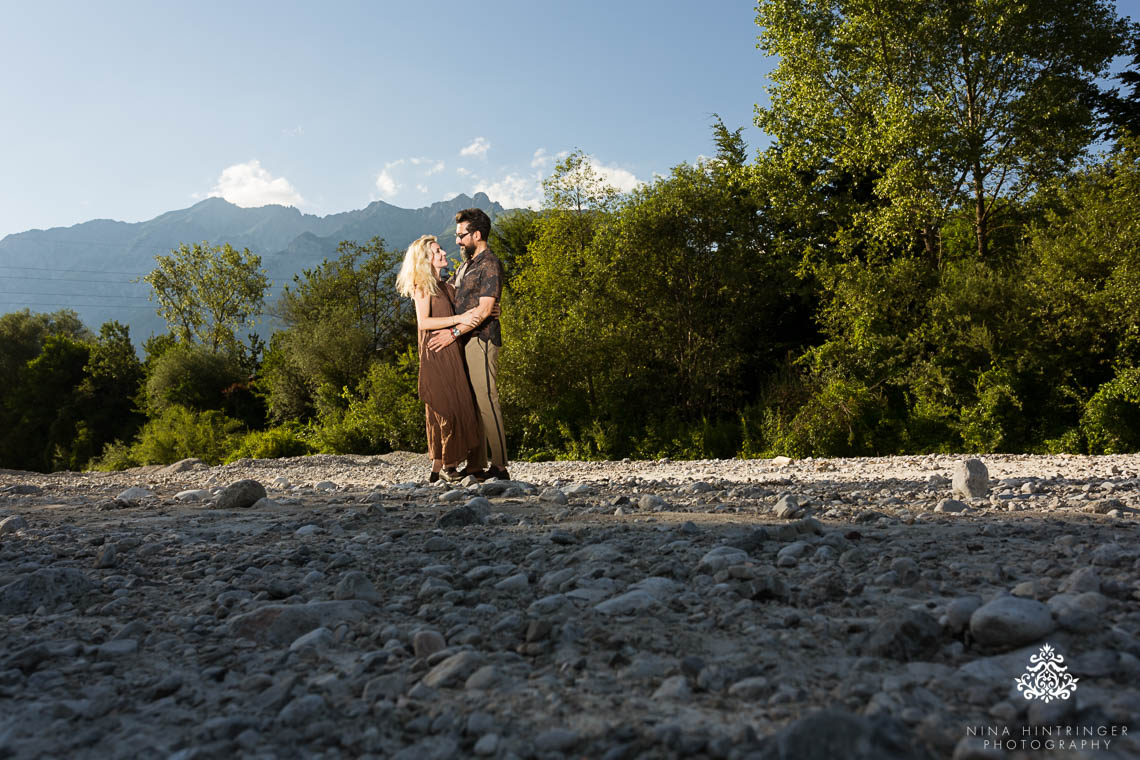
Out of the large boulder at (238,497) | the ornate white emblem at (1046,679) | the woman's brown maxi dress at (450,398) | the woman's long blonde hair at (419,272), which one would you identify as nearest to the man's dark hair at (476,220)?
the woman's long blonde hair at (419,272)

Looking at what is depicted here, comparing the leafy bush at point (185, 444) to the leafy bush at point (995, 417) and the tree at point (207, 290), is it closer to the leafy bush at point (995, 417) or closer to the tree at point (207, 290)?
the leafy bush at point (995, 417)

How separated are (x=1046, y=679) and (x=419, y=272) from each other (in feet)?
22.1

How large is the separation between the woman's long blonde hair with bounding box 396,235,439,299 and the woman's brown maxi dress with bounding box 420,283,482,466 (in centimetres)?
14

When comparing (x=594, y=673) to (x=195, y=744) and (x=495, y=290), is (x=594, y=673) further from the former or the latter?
(x=495, y=290)

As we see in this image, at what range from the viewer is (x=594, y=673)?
2064 mm

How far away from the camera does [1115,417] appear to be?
44.3 feet

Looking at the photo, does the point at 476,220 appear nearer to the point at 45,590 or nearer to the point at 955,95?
the point at 45,590

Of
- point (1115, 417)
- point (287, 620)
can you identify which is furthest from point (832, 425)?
point (287, 620)

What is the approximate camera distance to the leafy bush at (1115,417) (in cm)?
1341

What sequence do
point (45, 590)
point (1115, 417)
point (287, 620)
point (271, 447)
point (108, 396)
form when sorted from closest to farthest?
1. point (287, 620)
2. point (45, 590)
3. point (1115, 417)
4. point (271, 447)
5. point (108, 396)

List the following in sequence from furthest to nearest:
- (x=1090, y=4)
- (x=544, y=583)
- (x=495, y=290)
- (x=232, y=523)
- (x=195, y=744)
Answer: (x=1090, y=4)
(x=495, y=290)
(x=232, y=523)
(x=544, y=583)
(x=195, y=744)

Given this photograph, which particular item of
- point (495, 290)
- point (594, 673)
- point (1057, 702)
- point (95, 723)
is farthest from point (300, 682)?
point (495, 290)

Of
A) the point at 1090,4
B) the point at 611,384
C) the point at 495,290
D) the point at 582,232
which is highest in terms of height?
the point at 1090,4

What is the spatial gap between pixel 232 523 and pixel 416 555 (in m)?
2.02
